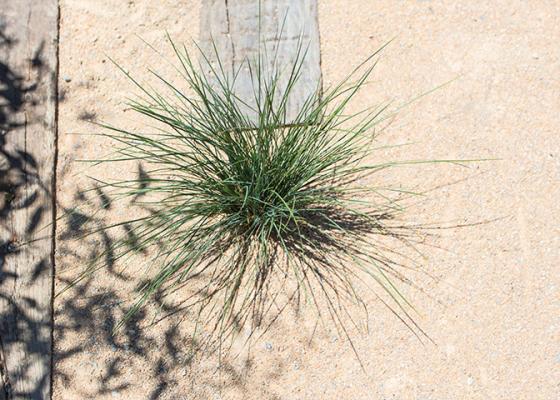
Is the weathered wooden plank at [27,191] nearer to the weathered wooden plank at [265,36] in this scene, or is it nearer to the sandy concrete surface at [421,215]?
the sandy concrete surface at [421,215]

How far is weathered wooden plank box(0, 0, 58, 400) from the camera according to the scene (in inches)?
118

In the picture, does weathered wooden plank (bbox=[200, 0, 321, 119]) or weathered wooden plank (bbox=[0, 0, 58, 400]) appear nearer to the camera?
weathered wooden plank (bbox=[0, 0, 58, 400])

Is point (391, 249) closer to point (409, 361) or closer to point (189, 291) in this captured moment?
point (409, 361)

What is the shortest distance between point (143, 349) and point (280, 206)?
0.91 meters

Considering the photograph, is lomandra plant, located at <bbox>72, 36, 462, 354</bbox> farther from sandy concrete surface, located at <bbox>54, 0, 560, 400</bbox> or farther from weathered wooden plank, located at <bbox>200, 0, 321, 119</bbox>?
weathered wooden plank, located at <bbox>200, 0, 321, 119</bbox>

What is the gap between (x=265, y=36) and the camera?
3.43 m

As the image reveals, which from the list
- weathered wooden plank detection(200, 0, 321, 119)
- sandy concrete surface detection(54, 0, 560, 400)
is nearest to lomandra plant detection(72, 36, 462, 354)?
sandy concrete surface detection(54, 0, 560, 400)

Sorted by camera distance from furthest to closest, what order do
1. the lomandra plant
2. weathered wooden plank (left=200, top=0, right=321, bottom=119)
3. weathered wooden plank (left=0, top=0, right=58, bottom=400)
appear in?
weathered wooden plank (left=200, top=0, right=321, bottom=119) → weathered wooden plank (left=0, top=0, right=58, bottom=400) → the lomandra plant

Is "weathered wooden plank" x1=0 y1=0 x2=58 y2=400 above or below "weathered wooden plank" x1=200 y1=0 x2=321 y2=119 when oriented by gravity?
below

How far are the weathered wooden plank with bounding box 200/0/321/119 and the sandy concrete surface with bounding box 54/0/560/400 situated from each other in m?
0.08

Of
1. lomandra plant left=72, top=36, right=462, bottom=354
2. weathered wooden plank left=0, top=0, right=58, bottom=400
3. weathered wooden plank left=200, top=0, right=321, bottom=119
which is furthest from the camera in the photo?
weathered wooden plank left=200, top=0, right=321, bottom=119

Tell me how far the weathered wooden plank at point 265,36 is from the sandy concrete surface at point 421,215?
8 cm

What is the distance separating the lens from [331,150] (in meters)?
2.93

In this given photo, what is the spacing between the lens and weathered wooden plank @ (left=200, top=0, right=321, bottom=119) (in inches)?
132
